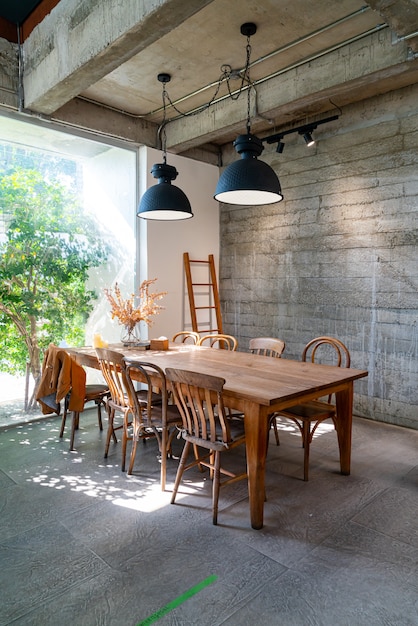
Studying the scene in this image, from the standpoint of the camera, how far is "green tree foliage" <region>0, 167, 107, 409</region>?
13.3 ft

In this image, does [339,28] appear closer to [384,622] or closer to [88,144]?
[88,144]

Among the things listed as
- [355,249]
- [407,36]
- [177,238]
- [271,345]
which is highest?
[407,36]

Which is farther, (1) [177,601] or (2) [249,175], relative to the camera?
(2) [249,175]

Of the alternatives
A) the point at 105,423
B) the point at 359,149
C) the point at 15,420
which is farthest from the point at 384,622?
the point at 359,149

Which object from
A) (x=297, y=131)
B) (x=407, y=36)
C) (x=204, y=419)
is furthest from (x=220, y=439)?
(x=297, y=131)

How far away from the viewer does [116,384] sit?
313 cm

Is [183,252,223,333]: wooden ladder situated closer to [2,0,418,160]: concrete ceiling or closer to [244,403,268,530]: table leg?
[2,0,418,160]: concrete ceiling

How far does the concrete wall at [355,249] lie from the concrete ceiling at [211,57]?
0.42 meters

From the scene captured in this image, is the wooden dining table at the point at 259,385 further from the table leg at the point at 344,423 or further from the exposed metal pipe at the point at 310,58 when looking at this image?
the exposed metal pipe at the point at 310,58

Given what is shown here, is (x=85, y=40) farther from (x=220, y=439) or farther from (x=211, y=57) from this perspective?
(x=220, y=439)

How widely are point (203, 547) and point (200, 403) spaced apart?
Answer: 0.74 metres

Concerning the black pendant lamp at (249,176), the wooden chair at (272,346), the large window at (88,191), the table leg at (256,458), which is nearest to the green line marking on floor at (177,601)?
the table leg at (256,458)

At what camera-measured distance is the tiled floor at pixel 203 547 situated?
5.80 feet

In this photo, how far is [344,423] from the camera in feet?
9.87
